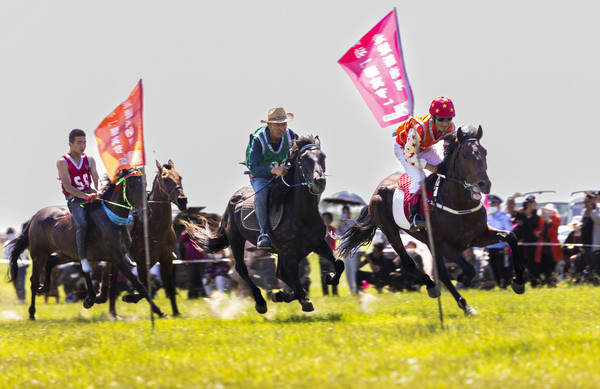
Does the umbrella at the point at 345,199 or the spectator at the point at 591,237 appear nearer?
the spectator at the point at 591,237

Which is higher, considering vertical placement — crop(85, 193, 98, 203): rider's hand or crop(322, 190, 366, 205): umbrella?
crop(322, 190, 366, 205): umbrella

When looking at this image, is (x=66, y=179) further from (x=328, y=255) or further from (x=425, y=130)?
(x=425, y=130)

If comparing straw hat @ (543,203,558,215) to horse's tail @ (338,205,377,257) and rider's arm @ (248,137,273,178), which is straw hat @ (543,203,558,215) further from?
rider's arm @ (248,137,273,178)

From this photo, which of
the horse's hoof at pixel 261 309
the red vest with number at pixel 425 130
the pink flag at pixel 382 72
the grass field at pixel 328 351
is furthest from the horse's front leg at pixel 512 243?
the horse's hoof at pixel 261 309

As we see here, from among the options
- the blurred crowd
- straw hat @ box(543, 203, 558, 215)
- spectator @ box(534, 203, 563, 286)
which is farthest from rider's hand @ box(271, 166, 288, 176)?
straw hat @ box(543, 203, 558, 215)

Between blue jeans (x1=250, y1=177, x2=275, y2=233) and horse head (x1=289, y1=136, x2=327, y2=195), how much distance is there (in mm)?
554

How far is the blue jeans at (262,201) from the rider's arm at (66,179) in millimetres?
3129

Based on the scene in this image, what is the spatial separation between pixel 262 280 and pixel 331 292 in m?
2.94

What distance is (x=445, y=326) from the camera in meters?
9.02

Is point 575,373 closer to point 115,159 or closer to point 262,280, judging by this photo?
point 115,159

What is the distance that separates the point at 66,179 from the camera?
13.3m

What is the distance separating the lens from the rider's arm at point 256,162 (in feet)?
38.9

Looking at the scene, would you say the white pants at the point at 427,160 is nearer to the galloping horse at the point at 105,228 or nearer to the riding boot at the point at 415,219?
the riding boot at the point at 415,219

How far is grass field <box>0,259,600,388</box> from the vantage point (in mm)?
6434
